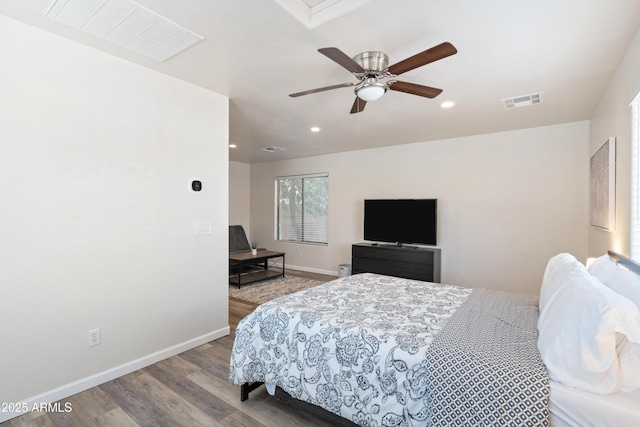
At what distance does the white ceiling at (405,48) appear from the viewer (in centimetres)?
177

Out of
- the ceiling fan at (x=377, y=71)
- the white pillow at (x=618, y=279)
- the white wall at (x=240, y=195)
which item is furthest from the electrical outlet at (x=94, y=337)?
the white wall at (x=240, y=195)

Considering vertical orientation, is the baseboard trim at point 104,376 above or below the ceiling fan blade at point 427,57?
below

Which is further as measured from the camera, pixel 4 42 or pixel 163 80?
pixel 163 80

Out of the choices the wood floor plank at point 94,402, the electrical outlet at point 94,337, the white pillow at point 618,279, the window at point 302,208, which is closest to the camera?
the white pillow at point 618,279

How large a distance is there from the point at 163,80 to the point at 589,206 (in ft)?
16.1

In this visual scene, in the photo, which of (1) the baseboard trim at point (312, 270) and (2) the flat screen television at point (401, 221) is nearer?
(2) the flat screen television at point (401, 221)

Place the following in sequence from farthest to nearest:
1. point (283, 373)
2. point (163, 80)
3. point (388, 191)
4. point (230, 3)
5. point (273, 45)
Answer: point (388, 191)
point (163, 80)
point (273, 45)
point (283, 373)
point (230, 3)

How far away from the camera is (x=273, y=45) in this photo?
2.14 meters

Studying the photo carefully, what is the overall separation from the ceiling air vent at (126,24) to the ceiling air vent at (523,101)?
2.94m

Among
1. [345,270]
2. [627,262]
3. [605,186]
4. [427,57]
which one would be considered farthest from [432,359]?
[345,270]

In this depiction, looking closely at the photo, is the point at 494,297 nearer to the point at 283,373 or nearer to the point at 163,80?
the point at 283,373

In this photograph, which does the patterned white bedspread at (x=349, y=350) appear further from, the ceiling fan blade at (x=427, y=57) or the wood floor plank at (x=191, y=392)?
the ceiling fan blade at (x=427, y=57)

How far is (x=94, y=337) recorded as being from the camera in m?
2.29

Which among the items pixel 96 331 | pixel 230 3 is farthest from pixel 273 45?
pixel 96 331
